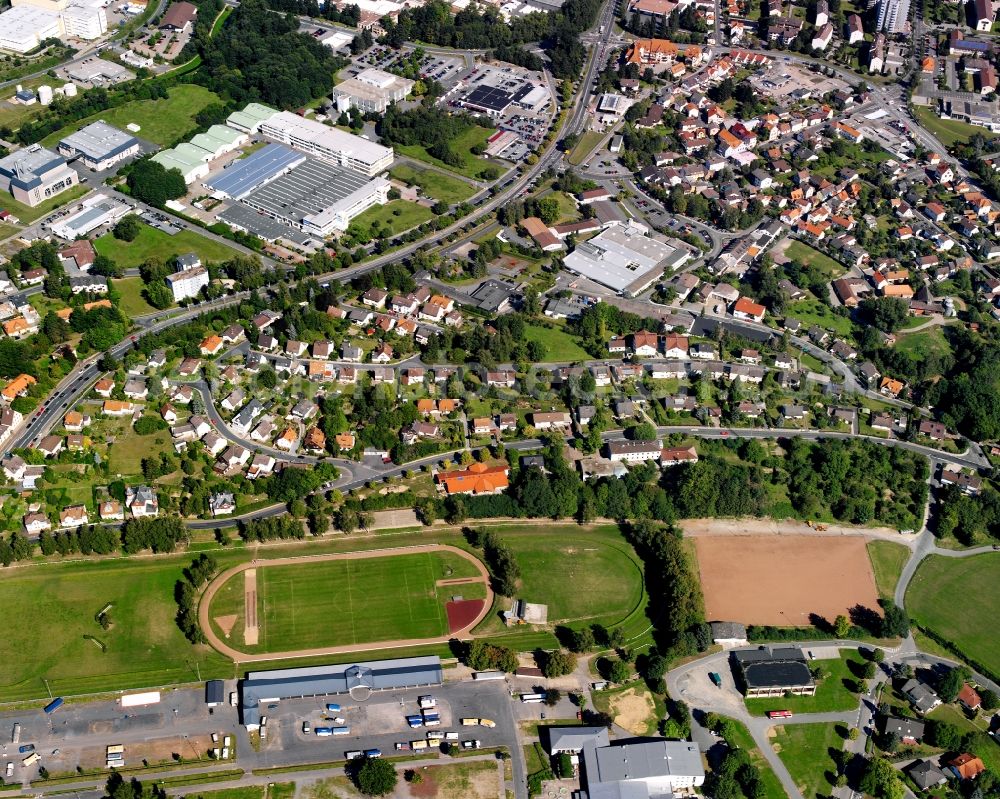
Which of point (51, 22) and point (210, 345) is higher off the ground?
point (51, 22)

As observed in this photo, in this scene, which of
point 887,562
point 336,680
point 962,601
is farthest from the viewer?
point 887,562

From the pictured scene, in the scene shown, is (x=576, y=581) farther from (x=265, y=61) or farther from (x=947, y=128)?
(x=947, y=128)

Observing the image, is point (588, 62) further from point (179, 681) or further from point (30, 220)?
point (179, 681)

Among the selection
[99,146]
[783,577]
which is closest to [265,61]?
[99,146]

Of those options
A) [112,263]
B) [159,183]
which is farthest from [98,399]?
[159,183]

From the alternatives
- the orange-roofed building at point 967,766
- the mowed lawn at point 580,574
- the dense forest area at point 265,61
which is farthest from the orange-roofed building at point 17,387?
the orange-roofed building at point 967,766

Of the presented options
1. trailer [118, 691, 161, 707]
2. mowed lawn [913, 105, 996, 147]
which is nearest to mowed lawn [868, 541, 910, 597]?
trailer [118, 691, 161, 707]
